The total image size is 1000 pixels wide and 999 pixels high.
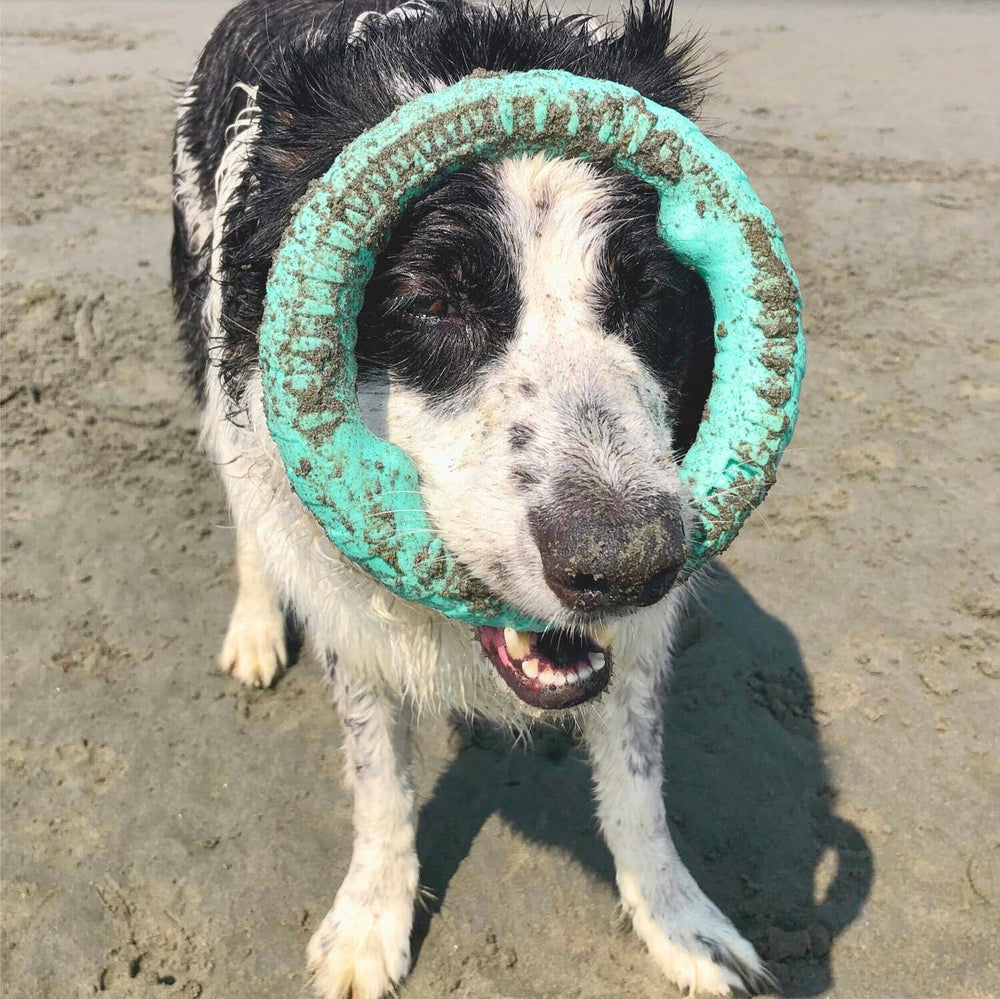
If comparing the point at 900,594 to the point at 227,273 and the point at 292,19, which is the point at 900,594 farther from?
the point at 292,19

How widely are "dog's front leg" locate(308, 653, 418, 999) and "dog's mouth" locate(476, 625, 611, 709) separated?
37.7 inches

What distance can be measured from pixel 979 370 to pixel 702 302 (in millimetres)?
3905

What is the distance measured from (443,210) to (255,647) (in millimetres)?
2447

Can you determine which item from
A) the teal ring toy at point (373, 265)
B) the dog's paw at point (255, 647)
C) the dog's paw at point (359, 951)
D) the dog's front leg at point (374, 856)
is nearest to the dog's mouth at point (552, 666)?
the teal ring toy at point (373, 265)

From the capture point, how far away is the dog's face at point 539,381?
204cm

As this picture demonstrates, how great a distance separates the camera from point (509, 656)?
2438mm

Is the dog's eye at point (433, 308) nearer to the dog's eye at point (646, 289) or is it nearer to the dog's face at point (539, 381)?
the dog's face at point (539, 381)

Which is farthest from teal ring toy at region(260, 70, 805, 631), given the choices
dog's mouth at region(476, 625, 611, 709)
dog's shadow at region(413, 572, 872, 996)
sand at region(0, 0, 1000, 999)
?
dog's shadow at region(413, 572, 872, 996)

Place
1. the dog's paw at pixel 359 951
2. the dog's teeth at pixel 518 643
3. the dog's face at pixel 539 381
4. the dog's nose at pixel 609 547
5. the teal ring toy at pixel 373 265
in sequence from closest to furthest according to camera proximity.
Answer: the dog's nose at pixel 609 547, the dog's face at pixel 539 381, the teal ring toy at pixel 373 265, the dog's teeth at pixel 518 643, the dog's paw at pixel 359 951

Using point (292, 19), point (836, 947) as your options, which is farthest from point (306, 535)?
point (292, 19)

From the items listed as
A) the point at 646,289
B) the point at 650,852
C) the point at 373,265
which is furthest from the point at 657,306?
the point at 650,852

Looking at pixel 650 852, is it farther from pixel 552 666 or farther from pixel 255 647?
pixel 255 647

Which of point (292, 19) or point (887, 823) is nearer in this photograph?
point (887, 823)

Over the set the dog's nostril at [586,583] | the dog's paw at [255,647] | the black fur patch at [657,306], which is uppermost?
the black fur patch at [657,306]
